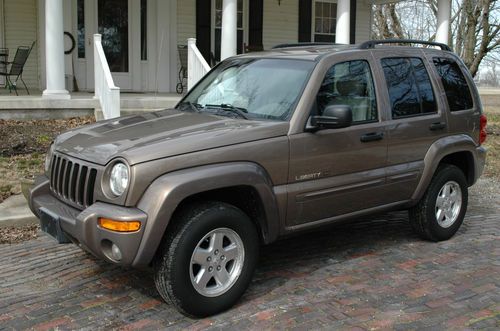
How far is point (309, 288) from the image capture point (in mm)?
4363

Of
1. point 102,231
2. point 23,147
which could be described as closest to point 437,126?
point 102,231

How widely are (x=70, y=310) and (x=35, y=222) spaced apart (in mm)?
2269

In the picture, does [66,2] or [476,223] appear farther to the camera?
[66,2]

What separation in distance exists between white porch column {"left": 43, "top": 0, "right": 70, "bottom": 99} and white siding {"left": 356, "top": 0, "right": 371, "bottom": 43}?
363 inches

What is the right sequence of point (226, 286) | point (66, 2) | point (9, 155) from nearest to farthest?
point (226, 286) < point (9, 155) < point (66, 2)

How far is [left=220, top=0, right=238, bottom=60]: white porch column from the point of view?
11.6 meters

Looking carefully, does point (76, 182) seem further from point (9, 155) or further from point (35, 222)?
point (9, 155)

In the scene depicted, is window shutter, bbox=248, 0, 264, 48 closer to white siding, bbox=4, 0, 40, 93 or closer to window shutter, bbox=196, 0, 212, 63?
window shutter, bbox=196, 0, 212, 63

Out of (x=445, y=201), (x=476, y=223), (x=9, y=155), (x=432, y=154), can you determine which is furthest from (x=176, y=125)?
(x=9, y=155)

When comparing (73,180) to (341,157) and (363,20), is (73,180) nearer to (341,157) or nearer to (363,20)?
(341,157)

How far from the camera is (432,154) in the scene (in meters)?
5.20

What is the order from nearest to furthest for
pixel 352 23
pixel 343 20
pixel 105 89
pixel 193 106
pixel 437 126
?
pixel 193 106 < pixel 437 126 < pixel 105 89 < pixel 343 20 < pixel 352 23

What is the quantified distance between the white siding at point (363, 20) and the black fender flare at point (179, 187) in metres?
13.9

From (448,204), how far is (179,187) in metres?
3.13
